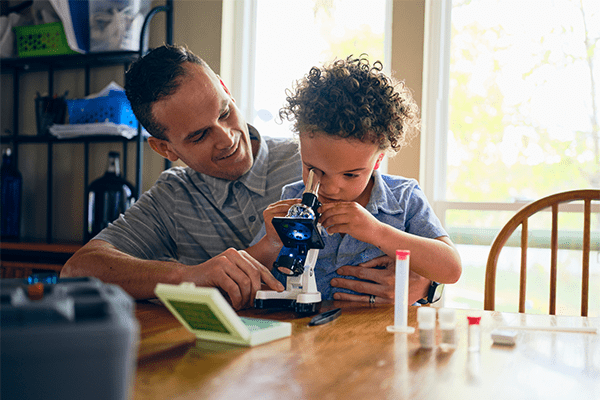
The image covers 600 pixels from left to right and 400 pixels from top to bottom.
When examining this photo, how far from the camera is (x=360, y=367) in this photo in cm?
70

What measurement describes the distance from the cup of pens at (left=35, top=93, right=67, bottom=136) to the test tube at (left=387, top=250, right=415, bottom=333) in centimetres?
253

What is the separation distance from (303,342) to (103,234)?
958 millimetres

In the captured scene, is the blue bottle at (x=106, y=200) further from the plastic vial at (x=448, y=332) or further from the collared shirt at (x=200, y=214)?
the plastic vial at (x=448, y=332)

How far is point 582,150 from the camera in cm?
228

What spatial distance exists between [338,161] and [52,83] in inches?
96.8

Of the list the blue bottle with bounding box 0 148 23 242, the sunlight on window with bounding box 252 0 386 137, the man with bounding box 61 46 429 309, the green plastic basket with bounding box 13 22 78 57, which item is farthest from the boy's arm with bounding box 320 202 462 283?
the blue bottle with bounding box 0 148 23 242

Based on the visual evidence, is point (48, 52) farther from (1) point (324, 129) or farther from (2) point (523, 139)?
(2) point (523, 139)

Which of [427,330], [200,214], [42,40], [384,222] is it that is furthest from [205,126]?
[42,40]

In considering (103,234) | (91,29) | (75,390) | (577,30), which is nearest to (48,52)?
(91,29)

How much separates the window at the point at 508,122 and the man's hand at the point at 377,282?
125 centimetres

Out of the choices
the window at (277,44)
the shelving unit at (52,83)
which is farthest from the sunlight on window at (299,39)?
the shelving unit at (52,83)

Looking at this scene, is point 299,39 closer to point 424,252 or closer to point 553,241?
point 553,241

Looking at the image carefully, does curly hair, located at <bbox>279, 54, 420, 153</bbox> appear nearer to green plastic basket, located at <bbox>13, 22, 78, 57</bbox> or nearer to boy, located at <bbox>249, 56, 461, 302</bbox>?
boy, located at <bbox>249, 56, 461, 302</bbox>

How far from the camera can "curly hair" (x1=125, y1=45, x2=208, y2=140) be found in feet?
4.92
